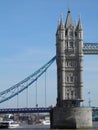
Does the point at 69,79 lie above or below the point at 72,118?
above

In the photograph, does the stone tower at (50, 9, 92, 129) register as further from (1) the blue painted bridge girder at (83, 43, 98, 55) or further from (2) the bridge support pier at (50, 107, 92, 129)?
(1) the blue painted bridge girder at (83, 43, 98, 55)

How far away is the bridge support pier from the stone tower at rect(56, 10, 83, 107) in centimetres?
248

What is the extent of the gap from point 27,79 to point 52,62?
305 inches

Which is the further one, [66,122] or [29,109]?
[29,109]

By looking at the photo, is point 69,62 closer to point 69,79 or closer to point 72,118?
point 69,79

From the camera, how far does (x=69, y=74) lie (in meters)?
114

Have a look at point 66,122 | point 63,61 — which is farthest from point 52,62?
point 66,122

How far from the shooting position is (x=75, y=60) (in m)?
115

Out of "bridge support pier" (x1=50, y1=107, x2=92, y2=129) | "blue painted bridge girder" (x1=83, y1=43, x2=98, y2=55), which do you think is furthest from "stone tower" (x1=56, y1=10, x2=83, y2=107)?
Result: "bridge support pier" (x1=50, y1=107, x2=92, y2=129)

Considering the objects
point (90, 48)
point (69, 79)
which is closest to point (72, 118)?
point (69, 79)

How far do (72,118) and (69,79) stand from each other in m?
9.46

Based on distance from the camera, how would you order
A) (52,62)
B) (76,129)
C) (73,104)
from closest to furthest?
1. (76,129)
2. (73,104)
3. (52,62)

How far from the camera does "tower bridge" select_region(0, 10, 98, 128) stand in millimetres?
107938

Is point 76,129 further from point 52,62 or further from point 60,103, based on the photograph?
point 52,62
